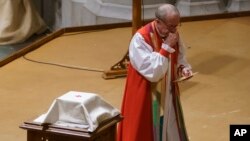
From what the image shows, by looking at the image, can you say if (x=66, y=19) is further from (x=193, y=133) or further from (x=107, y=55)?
(x=193, y=133)

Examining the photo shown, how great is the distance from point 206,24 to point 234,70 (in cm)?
205

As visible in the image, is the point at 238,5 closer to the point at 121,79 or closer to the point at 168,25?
the point at 121,79

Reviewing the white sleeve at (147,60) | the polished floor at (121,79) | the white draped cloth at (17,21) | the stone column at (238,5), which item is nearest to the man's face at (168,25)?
the white sleeve at (147,60)

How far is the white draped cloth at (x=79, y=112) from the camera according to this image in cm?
347

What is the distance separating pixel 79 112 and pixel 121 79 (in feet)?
13.9

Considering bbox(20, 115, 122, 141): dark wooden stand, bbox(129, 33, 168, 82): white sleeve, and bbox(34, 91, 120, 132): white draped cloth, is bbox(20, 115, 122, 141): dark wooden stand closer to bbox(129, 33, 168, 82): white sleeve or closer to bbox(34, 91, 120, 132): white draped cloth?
bbox(34, 91, 120, 132): white draped cloth

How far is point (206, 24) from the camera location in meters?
9.95

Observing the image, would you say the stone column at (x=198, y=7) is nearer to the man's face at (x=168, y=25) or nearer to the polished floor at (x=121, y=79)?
the polished floor at (x=121, y=79)

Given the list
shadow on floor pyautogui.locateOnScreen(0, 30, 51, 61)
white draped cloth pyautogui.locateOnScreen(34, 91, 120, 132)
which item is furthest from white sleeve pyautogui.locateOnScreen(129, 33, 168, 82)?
shadow on floor pyautogui.locateOnScreen(0, 30, 51, 61)

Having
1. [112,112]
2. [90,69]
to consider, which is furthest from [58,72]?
[112,112]

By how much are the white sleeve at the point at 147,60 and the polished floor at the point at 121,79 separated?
165 centimetres

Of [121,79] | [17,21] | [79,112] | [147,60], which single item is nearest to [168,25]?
[147,60]

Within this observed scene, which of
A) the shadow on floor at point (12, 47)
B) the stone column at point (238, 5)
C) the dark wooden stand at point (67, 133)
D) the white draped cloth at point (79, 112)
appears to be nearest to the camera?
the dark wooden stand at point (67, 133)

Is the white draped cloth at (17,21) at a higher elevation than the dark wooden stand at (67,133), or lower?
lower
